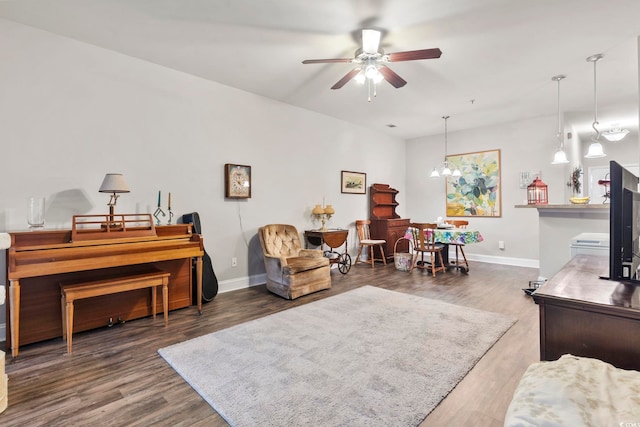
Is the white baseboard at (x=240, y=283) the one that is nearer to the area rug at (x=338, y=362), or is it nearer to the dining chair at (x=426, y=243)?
the area rug at (x=338, y=362)

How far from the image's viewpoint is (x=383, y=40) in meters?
2.91

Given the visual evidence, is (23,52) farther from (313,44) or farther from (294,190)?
(294,190)

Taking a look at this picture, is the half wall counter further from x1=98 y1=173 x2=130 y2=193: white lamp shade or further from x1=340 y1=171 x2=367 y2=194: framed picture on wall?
x1=98 y1=173 x2=130 y2=193: white lamp shade

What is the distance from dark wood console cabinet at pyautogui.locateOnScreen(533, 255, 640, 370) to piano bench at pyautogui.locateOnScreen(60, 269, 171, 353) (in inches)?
110

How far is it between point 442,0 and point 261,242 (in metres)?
3.14

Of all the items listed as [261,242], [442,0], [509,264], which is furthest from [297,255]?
[509,264]

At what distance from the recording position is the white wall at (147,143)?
8.79ft

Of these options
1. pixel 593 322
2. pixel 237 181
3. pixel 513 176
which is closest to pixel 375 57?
pixel 237 181

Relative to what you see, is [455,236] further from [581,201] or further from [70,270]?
[70,270]

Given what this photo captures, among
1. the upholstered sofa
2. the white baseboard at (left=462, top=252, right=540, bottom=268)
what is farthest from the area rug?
the white baseboard at (left=462, top=252, right=540, bottom=268)

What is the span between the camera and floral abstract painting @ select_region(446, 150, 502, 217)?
5.89m

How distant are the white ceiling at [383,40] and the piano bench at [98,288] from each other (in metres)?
2.20

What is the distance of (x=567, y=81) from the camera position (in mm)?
3861

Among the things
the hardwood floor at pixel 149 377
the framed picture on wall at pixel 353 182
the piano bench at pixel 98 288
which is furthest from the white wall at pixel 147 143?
the hardwood floor at pixel 149 377
